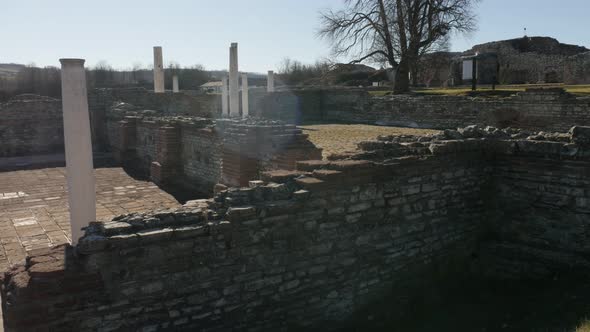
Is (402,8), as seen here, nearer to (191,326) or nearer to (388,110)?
(388,110)

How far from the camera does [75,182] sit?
4.72 m

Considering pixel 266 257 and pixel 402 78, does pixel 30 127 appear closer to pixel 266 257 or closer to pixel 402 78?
pixel 266 257

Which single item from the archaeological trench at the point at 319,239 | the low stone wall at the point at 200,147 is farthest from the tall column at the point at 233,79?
the archaeological trench at the point at 319,239

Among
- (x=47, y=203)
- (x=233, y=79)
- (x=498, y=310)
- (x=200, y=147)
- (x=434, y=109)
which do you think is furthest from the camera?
(x=434, y=109)

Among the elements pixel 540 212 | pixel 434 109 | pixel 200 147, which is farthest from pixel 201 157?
pixel 434 109

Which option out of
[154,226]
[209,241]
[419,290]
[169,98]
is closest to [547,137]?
[419,290]

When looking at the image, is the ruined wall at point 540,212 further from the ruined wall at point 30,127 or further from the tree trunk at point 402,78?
the tree trunk at point 402,78

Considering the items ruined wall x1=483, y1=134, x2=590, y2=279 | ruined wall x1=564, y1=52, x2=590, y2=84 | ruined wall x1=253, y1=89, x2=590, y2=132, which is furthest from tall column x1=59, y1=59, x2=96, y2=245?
ruined wall x1=564, y1=52, x2=590, y2=84

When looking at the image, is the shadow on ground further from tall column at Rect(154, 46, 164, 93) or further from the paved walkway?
tall column at Rect(154, 46, 164, 93)

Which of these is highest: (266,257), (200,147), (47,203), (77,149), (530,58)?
(530,58)

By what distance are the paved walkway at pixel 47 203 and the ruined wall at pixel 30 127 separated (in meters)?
3.48

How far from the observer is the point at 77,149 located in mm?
4777

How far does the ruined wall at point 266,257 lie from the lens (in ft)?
11.7

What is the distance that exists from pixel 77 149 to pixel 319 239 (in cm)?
249
